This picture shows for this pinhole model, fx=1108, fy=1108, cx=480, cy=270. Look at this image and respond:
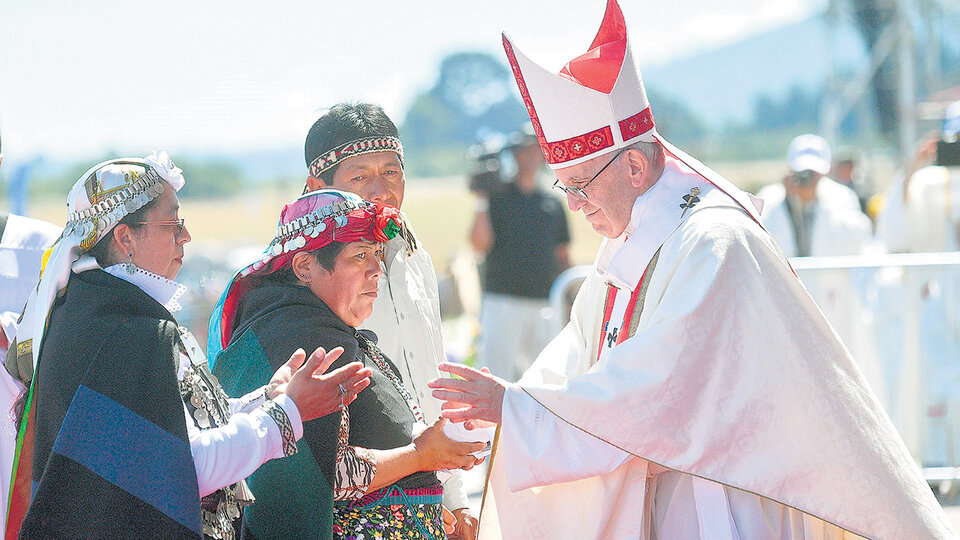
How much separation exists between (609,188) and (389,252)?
0.87 m

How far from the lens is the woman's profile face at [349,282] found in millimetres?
3143

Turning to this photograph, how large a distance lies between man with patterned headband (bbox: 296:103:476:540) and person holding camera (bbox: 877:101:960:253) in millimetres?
4527

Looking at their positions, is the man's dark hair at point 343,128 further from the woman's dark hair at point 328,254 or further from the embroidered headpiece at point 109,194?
the embroidered headpiece at point 109,194

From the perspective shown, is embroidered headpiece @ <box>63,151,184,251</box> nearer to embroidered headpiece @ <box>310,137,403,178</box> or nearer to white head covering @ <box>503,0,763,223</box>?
embroidered headpiece @ <box>310,137,403,178</box>

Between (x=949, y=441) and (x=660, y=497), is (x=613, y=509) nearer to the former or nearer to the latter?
(x=660, y=497)

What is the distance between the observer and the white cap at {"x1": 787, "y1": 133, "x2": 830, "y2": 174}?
8.24m

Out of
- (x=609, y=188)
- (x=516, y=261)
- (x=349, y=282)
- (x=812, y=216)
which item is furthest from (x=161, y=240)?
(x=812, y=216)

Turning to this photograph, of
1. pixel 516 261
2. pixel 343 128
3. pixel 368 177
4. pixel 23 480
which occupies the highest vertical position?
pixel 516 261

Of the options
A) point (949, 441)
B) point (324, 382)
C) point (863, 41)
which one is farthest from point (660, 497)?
point (863, 41)

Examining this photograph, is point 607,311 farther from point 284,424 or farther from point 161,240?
point 161,240

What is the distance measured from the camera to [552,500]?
10.3 feet

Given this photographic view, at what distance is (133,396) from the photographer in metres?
2.57

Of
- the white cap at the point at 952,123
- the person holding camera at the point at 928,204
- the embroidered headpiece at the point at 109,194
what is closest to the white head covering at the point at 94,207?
the embroidered headpiece at the point at 109,194

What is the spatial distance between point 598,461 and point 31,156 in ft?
26.3
